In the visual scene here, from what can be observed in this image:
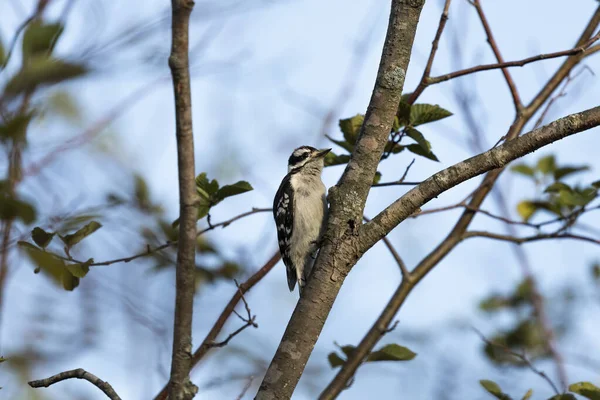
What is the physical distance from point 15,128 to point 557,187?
3.47 meters

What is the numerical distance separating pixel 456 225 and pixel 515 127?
30.1 inches

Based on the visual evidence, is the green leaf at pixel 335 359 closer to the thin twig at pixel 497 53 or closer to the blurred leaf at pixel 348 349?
the blurred leaf at pixel 348 349

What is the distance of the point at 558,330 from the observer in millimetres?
8570

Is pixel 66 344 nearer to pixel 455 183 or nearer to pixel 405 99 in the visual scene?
pixel 405 99

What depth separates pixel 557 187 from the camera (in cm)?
459

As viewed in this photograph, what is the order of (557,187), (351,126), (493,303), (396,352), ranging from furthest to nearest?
(493,303)
(557,187)
(351,126)
(396,352)

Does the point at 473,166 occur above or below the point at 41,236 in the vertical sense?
above

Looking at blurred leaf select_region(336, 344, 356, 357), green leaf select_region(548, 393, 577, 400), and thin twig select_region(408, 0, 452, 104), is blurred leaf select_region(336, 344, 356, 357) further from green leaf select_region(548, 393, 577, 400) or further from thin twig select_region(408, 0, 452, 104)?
thin twig select_region(408, 0, 452, 104)

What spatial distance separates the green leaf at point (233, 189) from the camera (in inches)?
145

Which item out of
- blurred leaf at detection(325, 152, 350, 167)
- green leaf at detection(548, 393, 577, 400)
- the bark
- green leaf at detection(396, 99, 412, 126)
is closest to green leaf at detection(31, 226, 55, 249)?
the bark

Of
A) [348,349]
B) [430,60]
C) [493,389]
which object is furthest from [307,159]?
[493,389]

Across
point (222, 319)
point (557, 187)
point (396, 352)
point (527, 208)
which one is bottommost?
point (222, 319)

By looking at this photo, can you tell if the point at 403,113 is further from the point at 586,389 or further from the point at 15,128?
the point at 15,128

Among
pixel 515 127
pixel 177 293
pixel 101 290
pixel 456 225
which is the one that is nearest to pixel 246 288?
pixel 177 293
